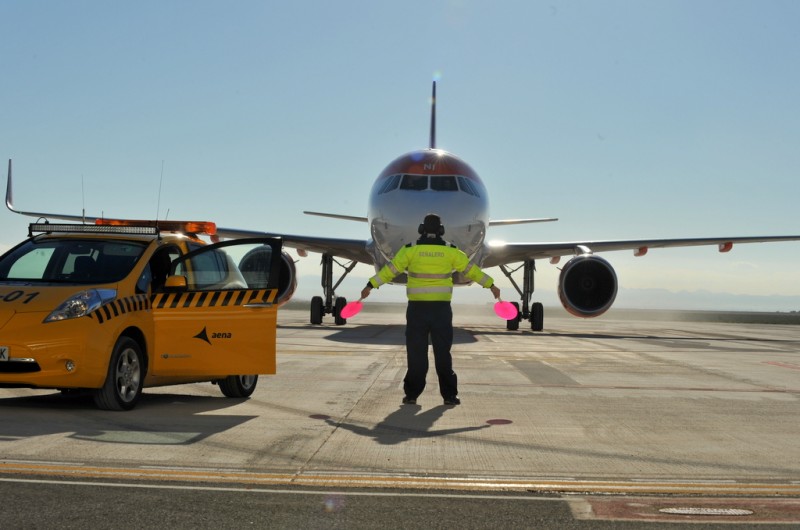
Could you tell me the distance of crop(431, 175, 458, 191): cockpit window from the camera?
1912cm

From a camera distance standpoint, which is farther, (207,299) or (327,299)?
(327,299)

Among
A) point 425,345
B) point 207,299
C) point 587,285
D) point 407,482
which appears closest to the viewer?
point 407,482

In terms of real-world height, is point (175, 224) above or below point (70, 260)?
above

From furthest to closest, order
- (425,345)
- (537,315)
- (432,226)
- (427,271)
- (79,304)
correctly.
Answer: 1. (537,315)
2. (432,226)
3. (427,271)
4. (425,345)
5. (79,304)

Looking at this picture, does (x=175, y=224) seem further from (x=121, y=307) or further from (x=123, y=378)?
(x=123, y=378)

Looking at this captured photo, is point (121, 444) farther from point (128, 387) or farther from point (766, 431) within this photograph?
point (766, 431)

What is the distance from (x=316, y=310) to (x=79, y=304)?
672 inches

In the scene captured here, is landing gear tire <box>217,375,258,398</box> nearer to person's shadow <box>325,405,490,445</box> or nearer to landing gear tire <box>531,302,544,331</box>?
person's shadow <box>325,405,490,445</box>

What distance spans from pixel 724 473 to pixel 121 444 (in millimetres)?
3909

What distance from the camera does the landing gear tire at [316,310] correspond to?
24.5m

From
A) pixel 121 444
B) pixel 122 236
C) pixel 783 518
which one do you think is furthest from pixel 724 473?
pixel 122 236

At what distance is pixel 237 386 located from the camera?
8727 mm

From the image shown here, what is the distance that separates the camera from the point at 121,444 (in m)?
5.95

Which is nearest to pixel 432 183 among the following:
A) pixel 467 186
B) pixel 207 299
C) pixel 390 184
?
pixel 467 186
